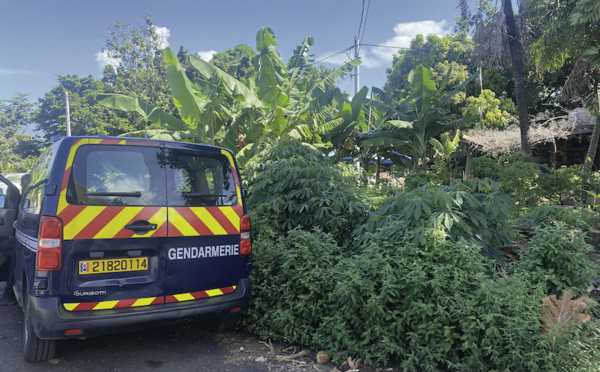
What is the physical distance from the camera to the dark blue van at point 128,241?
3006 mm

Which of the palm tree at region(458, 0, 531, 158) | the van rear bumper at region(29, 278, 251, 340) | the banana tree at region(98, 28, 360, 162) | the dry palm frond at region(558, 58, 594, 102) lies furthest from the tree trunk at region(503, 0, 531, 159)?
the van rear bumper at region(29, 278, 251, 340)

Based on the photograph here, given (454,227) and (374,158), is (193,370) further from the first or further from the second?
(374,158)

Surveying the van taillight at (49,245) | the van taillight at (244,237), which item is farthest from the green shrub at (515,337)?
the van taillight at (49,245)

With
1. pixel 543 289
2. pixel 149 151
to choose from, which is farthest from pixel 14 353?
pixel 543 289

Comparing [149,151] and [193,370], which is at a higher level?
[149,151]

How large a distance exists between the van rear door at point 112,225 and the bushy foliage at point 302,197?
178 centimetres

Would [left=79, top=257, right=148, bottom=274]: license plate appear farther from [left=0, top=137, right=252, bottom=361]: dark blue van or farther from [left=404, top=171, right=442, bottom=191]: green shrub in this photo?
[left=404, top=171, right=442, bottom=191]: green shrub

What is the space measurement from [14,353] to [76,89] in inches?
2073

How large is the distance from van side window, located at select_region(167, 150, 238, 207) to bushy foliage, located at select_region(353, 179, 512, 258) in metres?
1.47

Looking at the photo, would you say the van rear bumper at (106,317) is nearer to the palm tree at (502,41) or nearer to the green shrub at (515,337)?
the green shrub at (515,337)

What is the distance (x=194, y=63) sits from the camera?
34.2ft

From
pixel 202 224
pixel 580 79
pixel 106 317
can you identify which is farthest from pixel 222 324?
pixel 580 79

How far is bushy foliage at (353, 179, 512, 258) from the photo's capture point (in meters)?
3.72

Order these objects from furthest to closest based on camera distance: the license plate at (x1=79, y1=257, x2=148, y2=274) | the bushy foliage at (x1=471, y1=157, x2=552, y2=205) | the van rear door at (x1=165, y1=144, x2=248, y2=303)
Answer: the bushy foliage at (x1=471, y1=157, x2=552, y2=205) → the van rear door at (x1=165, y1=144, x2=248, y2=303) → the license plate at (x1=79, y1=257, x2=148, y2=274)
